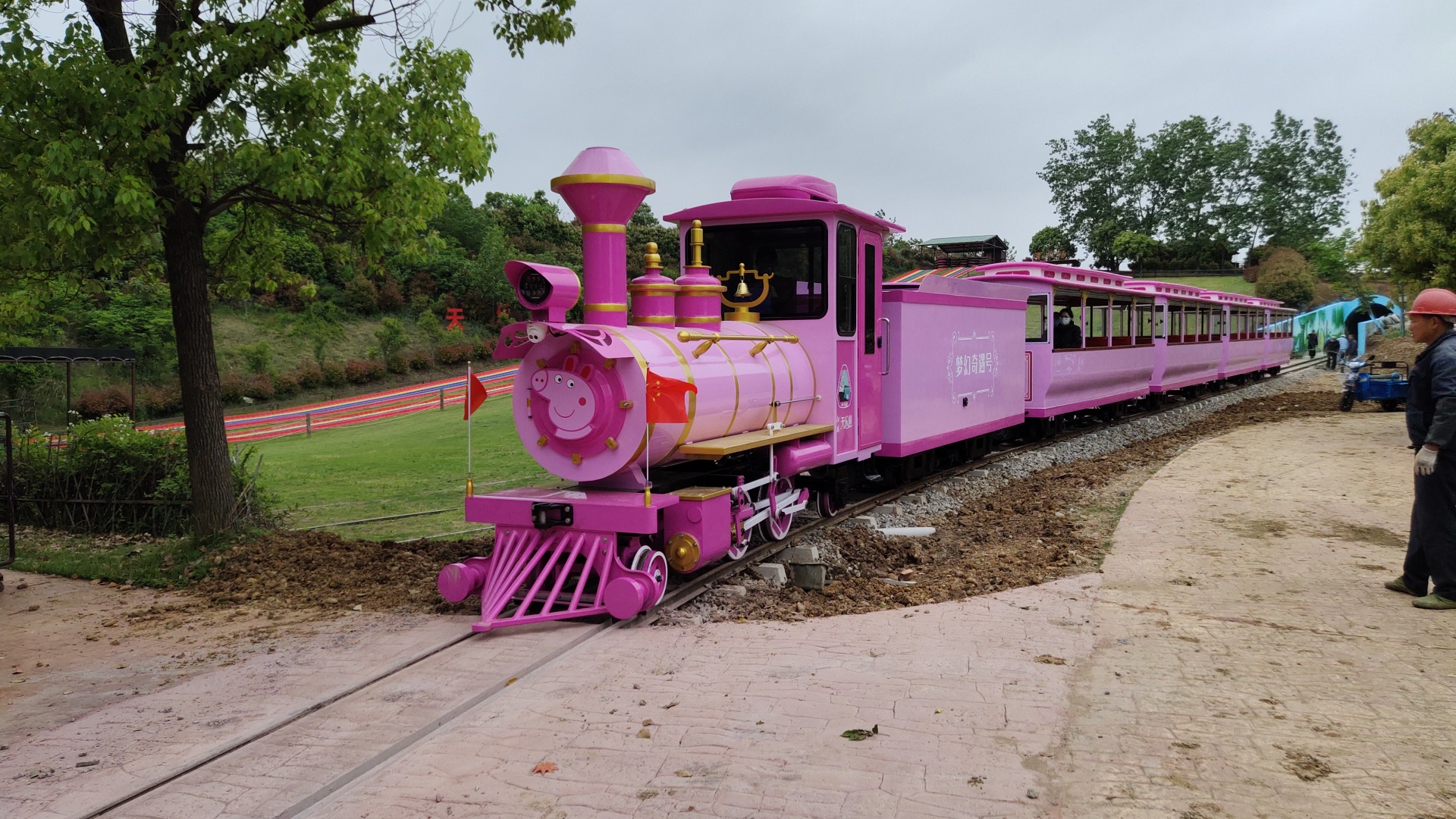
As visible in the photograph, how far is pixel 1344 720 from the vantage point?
4.14 m

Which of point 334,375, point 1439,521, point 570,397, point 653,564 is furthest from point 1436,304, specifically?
point 334,375

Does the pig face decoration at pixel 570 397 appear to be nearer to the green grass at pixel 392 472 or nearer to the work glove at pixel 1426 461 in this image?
the green grass at pixel 392 472

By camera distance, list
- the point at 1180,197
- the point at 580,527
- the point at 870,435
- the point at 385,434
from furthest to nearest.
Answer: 1. the point at 1180,197
2. the point at 385,434
3. the point at 870,435
4. the point at 580,527

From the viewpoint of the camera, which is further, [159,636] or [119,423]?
[119,423]

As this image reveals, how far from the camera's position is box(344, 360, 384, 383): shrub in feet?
89.4

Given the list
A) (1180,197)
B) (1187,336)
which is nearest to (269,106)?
(1187,336)

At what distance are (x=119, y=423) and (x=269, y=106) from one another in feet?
Answer: 14.8

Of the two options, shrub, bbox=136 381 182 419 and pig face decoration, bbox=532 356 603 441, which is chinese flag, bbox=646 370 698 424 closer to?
pig face decoration, bbox=532 356 603 441

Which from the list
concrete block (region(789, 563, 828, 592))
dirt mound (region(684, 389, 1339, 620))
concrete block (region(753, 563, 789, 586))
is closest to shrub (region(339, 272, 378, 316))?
dirt mound (region(684, 389, 1339, 620))

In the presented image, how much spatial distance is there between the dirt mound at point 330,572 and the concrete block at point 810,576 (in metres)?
2.48

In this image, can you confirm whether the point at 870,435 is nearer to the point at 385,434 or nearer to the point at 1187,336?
the point at 385,434

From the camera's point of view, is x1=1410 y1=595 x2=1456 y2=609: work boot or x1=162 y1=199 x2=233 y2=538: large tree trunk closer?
x1=1410 y1=595 x2=1456 y2=609: work boot

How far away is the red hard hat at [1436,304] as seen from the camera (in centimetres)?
590

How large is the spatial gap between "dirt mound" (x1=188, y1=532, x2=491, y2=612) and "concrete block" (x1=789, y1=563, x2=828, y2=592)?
248cm
